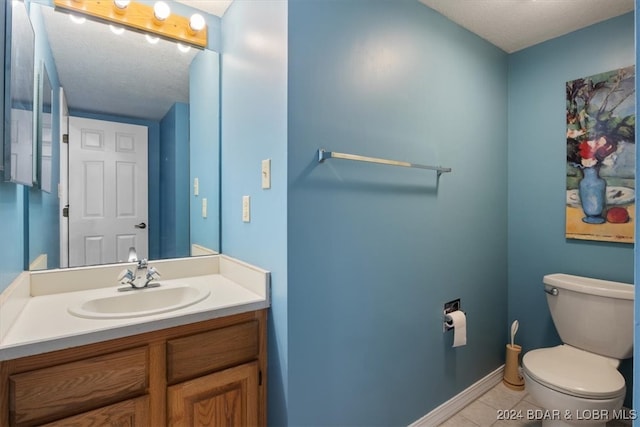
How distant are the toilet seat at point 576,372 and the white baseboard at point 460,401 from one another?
0.49 meters

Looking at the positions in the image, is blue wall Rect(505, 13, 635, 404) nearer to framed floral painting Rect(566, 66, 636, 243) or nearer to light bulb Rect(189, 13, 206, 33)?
framed floral painting Rect(566, 66, 636, 243)

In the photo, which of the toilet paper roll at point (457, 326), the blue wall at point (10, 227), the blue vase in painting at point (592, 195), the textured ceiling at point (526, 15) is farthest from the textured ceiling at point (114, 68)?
the blue vase in painting at point (592, 195)

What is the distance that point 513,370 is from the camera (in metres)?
2.12

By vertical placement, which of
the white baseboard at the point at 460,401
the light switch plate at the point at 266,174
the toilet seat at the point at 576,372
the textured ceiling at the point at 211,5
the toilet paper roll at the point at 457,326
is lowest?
the white baseboard at the point at 460,401

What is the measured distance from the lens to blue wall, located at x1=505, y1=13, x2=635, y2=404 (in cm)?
186

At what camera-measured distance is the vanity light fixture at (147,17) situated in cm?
141

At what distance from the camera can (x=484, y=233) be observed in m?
A: 2.08

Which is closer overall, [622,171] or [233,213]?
[233,213]

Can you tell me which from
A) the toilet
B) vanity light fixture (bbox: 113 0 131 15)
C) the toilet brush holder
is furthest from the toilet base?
vanity light fixture (bbox: 113 0 131 15)

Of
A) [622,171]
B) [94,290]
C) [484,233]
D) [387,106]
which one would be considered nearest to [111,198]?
[94,290]

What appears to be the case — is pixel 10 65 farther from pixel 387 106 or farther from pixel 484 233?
pixel 484 233

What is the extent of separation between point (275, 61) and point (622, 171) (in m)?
2.02

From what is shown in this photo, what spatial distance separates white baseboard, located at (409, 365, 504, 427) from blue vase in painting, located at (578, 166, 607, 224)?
1.19m

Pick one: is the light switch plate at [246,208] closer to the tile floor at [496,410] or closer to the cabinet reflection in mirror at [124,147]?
the cabinet reflection in mirror at [124,147]
